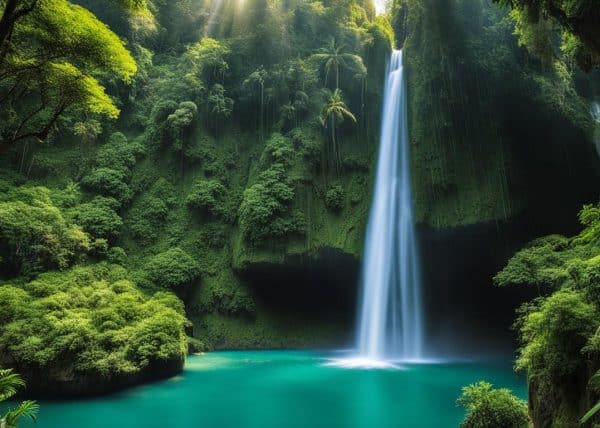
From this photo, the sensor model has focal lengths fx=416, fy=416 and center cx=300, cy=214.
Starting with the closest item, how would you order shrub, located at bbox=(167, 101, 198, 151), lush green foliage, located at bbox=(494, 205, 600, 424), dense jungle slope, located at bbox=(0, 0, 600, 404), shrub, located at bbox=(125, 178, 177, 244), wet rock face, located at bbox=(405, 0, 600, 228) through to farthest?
lush green foliage, located at bbox=(494, 205, 600, 424), dense jungle slope, located at bbox=(0, 0, 600, 404), wet rock face, located at bbox=(405, 0, 600, 228), shrub, located at bbox=(125, 178, 177, 244), shrub, located at bbox=(167, 101, 198, 151)

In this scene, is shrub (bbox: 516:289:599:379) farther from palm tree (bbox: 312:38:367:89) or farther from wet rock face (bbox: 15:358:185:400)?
palm tree (bbox: 312:38:367:89)

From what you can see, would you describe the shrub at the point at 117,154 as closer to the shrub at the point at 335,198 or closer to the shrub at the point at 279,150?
the shrub at the point at 279,150

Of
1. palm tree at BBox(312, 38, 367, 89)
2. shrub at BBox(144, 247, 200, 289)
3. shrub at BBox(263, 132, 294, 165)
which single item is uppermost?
palm tree at BBox(312, 38, 367, 89)

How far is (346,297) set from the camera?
24.1 metres

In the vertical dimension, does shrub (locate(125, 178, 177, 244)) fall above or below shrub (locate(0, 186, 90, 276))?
above

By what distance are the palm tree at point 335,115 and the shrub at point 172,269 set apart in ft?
32.8

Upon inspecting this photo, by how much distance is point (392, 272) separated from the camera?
21156 mm

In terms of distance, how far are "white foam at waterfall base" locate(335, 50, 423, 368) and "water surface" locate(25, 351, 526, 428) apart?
3.29m

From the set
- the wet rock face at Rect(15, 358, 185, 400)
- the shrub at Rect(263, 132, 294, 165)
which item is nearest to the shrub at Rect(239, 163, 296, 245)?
the shrub at Rect(263, 132, 294, 165)

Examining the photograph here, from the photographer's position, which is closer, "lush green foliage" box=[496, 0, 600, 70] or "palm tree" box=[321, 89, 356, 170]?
"lush green foliage" box=[496, 0, 600, 70]

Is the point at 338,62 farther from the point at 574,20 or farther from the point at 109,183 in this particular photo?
the point at 574,20

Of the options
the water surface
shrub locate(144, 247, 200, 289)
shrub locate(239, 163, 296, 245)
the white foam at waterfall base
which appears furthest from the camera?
shrub locate(239, 163, 296, 245)

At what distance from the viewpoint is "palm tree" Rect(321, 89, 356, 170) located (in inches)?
928

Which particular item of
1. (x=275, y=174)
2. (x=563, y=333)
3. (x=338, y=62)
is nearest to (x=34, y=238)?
(x=275, y=174)
